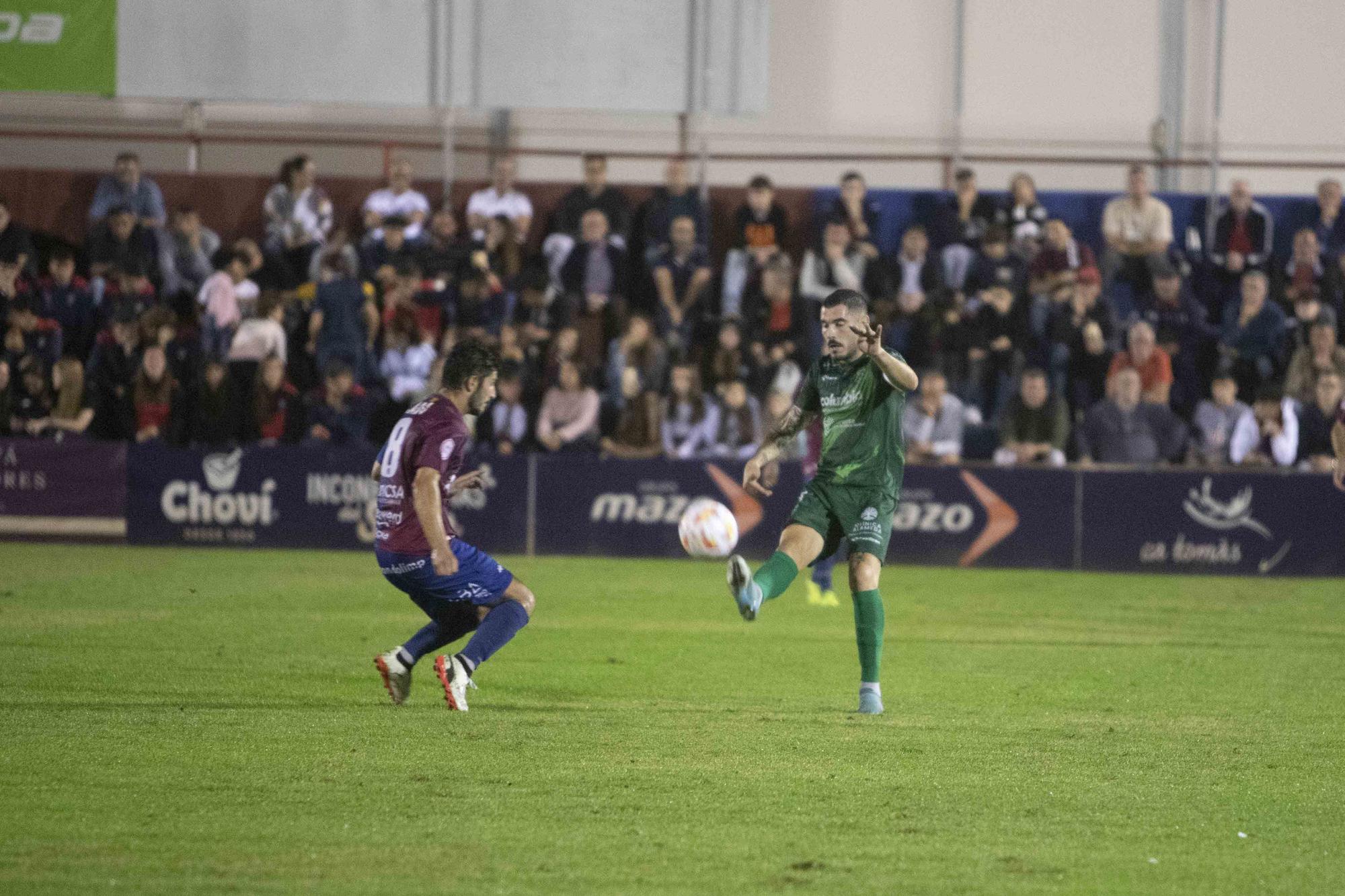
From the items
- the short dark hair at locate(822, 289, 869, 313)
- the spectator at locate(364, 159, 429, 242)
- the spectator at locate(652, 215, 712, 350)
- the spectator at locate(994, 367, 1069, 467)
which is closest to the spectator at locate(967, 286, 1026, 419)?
the spectator at locate(994, 367, 1069, 467)

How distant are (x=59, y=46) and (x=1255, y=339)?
1501cm

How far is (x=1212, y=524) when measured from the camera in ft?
59.8

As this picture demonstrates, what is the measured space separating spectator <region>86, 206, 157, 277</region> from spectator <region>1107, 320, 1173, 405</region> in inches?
447

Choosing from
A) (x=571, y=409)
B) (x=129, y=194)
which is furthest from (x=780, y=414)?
(x=129, y=194)

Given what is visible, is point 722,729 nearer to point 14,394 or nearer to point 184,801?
point 184,801

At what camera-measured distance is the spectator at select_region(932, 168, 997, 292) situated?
2089 cm

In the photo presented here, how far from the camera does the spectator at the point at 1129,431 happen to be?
61.8 feet

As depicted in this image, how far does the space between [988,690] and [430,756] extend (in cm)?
375

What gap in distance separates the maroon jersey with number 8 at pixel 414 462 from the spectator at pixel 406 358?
11125 millimetres

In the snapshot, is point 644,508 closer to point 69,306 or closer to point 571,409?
point 571,409

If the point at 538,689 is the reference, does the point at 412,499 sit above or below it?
above

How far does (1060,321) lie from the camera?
2000 centimetres

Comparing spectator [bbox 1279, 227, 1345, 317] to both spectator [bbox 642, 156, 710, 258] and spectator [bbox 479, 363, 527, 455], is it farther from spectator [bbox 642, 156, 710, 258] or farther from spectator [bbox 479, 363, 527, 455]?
spectator [bbox 479, 363, 527, 455]

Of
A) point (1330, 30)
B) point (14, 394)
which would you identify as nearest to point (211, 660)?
point (14, 394)
